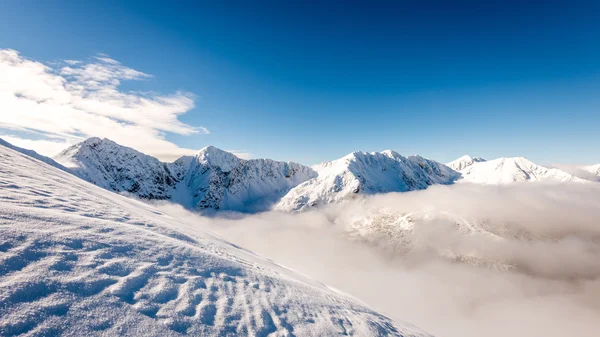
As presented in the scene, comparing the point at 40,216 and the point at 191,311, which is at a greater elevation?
the point at 40,216

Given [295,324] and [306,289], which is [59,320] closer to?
[295,324]

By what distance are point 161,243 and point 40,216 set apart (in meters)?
3.62

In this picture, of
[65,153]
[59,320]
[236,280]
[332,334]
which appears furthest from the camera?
[65,153]

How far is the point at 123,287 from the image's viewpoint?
586 centimetres

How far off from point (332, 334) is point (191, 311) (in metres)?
4.83

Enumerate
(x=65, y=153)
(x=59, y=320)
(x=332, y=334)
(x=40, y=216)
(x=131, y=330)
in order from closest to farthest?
(x=59, y=320) → (x=131, y=330) → (x=40, y=216) → (x=332, y=334) → (x=65, y=153)

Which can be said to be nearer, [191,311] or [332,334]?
[191,311]

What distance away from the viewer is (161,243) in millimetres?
8984

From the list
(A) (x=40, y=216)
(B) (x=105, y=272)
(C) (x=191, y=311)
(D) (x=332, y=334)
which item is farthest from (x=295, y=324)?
(A) (x=40, y=216)

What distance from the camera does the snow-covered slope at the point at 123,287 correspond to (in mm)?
4625

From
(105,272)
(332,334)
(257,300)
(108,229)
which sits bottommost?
(332,334)

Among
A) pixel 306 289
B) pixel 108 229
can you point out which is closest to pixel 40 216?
pixel 108 229

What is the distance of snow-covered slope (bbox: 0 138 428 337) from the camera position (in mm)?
4625

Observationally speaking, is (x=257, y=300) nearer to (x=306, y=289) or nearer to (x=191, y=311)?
(x=191, y=311)
